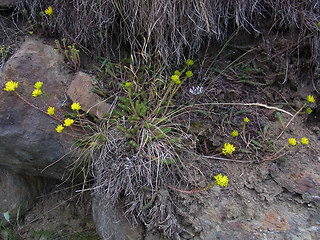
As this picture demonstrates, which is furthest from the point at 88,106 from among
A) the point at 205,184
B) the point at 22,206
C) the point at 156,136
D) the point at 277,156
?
the point at 277,156

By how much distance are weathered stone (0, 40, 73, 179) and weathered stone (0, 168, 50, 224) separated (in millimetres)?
389

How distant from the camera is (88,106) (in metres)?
2.33

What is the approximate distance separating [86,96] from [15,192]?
140 centimetres

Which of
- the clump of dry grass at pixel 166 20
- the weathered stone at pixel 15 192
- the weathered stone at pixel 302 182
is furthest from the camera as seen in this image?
the weathered stone at pixel 15 192

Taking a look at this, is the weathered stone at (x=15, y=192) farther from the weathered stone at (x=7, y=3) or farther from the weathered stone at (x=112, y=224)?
the weathered stone at (x=7, y=3)

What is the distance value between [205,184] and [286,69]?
138 cm

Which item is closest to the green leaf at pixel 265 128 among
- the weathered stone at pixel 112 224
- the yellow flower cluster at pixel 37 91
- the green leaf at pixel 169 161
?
the green leaf at pixel 169 161

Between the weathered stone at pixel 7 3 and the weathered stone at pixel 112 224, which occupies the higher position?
the weathered stone at pixel 7 3

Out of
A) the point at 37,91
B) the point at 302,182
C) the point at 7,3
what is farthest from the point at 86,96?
the point at 302,182

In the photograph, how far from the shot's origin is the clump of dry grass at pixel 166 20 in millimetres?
2203

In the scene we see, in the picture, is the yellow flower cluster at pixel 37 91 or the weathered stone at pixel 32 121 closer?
the yellow flower cluster at pixel 37 91

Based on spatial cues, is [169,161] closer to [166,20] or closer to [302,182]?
[302,182]

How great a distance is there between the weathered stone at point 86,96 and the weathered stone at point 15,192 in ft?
3.85

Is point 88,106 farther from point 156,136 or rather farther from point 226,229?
point 226,229
